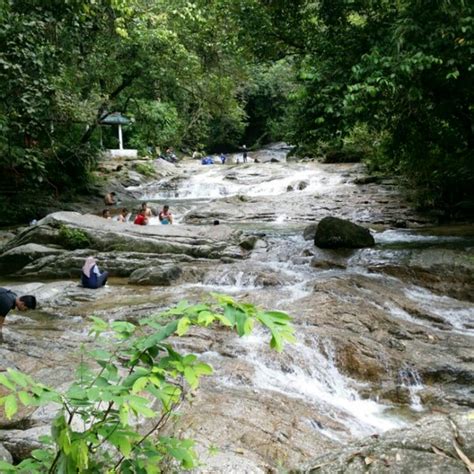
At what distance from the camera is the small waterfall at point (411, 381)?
5.60 metres

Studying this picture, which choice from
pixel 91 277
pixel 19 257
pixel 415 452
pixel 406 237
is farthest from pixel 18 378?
pixel 406 237

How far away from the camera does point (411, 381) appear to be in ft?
19.2

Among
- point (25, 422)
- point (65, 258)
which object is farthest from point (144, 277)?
point (25, 422)

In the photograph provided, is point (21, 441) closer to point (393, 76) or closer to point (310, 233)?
point (393, 76)

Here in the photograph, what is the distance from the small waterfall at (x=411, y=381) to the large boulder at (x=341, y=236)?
5.83 m

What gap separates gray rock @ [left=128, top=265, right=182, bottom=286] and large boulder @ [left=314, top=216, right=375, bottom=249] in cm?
375

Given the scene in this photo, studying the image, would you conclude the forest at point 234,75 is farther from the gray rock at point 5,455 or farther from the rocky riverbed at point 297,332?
the gray rock at point 5,455

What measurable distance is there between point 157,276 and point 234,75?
1051cm

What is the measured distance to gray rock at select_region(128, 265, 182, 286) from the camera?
33.0ft

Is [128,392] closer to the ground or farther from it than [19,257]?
farther from it

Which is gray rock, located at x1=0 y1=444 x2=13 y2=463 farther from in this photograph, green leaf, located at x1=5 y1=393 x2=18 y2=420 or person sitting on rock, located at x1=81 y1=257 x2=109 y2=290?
person sitting on rock, located at x1=81 y1=257 x2=109 y2=290

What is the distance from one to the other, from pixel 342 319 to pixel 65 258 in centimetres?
701

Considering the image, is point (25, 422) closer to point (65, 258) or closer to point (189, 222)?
point (65, 258)

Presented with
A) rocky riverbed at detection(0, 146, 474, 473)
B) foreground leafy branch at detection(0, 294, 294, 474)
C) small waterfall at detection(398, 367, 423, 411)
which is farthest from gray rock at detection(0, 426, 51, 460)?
small waterfall at detection(398, 367, 423, 411)
